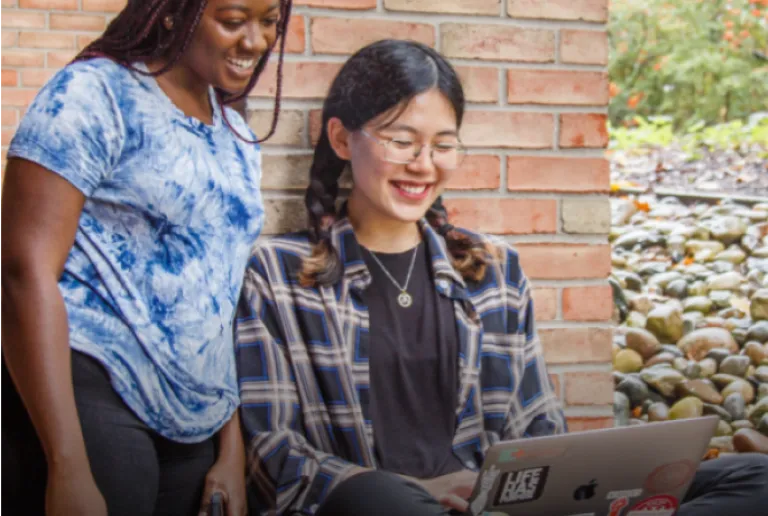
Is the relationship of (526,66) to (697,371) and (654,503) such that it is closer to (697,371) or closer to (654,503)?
(654,503)

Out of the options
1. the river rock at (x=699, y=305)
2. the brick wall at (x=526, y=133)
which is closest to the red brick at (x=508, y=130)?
the brick wall at (x=526, y=133)

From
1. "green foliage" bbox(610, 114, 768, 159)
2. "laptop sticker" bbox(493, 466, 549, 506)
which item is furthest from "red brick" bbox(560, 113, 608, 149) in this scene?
"green foliage" bbox(610, 114, 768, 159)

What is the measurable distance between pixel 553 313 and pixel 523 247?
0.17 m

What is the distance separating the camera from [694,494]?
73.2 inches

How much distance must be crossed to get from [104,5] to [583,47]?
63.4 inches

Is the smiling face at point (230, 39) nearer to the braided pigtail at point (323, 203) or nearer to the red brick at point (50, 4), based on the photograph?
the braided pigtail at point (323, 203)

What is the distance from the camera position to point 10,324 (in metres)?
1.28

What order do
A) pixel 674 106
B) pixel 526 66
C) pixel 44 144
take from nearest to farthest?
pixel 44 144
pixel 526 66
pixel 674 106

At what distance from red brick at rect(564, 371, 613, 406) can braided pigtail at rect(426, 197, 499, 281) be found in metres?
0.40

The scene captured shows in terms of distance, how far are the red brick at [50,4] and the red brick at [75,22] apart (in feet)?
0.10

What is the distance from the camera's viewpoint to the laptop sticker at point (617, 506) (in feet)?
5.20

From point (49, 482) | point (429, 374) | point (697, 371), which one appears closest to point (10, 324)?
point (49, 482)

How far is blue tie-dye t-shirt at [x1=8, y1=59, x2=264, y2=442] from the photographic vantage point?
4.31 ft

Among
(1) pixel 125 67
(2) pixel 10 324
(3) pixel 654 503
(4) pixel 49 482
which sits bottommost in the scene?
(3) pixel 654 503
